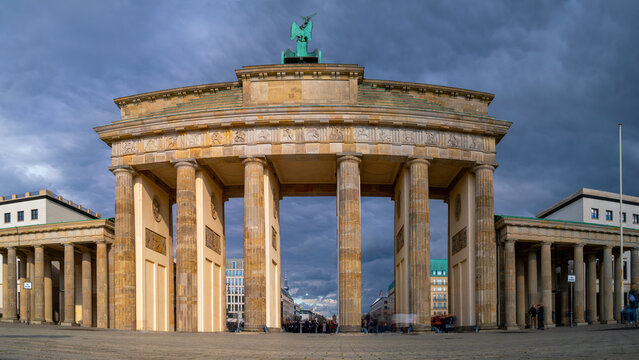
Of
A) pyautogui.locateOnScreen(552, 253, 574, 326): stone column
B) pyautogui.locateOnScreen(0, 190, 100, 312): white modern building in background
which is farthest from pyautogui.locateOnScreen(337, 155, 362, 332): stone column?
pyautogui.locateOnScreen(0, 190, 100, 312): white modern building in background

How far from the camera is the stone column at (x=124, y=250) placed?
34281 mm

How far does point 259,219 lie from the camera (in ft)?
109

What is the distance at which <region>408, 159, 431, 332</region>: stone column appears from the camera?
107ft

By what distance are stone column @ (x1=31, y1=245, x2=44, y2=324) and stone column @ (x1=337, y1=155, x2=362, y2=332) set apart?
24.5 meters

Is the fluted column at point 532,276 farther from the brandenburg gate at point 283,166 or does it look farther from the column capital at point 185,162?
the column capital at point 185,162

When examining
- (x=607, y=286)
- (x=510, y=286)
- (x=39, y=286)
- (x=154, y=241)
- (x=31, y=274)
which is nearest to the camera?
(x=510, y=286)

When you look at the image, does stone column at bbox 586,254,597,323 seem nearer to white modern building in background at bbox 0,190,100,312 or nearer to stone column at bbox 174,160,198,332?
stone column at bbox 174,160,198,332

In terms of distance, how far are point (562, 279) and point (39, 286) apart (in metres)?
43.8

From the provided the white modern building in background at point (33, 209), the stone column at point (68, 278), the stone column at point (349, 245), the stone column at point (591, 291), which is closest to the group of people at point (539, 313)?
the stone column at point (591, 291)

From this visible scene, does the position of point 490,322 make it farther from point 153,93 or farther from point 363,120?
point 153,93

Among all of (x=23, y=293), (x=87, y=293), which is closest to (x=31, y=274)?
(x=23, y=293)

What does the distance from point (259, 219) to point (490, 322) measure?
49.0ft

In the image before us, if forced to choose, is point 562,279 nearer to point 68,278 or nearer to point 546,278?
point 546,278

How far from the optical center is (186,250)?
110 feet
